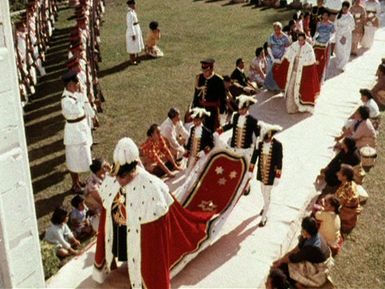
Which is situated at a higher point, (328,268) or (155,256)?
(155,256)

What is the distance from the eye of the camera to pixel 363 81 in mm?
12312

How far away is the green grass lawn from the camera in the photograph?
7.16 metres

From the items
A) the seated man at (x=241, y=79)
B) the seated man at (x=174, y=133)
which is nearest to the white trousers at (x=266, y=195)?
the seated man at (x=174, y=133)

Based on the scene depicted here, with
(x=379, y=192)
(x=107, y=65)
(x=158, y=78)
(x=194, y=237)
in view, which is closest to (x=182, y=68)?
(x=158, y=78)

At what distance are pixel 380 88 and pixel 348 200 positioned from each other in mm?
4998

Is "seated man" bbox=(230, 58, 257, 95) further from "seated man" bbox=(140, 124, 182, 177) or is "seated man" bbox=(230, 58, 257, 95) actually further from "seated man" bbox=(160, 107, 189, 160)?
"seated man" bbox=(140, 124, 182, 177)

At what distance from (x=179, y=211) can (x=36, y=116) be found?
595 centimetres

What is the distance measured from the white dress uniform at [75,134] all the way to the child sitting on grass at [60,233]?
5.00 ft

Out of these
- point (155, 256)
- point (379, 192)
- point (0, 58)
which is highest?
point (0, 58)

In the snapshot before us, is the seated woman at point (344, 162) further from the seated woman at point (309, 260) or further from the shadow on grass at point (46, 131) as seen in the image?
the shadow on grass at point (46, 131)

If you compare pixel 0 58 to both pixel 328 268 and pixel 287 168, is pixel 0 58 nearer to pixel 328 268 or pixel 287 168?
pixel 328 268

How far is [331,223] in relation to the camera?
6605 millimetres

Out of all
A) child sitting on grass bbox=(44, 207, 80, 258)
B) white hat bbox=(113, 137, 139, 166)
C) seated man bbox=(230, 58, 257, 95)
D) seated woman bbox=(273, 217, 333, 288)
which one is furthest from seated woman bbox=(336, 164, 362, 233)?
seated man bbox=(230, 58, 257, 95)

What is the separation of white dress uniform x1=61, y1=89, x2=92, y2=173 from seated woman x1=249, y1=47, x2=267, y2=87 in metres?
4.95
